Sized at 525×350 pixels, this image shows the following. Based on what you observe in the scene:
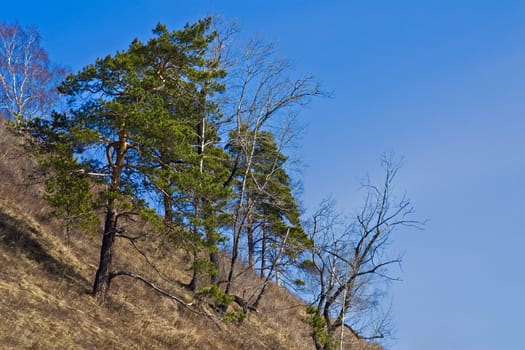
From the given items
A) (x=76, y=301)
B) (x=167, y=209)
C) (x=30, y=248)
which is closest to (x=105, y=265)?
(x=76, y=301)

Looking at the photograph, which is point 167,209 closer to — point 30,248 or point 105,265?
point 105,265

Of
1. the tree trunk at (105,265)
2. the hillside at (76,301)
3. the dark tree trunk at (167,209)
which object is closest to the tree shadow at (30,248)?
the hillside at (76,301)

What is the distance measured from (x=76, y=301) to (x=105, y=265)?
4.52 feet

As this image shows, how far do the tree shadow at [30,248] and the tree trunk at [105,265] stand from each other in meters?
0.54

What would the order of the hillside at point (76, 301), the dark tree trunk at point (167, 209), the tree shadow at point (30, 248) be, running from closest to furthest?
the hillside at point (76, 301) → the dark tree trunk at point (167, 209) → the tree shadow at point (30, 248)

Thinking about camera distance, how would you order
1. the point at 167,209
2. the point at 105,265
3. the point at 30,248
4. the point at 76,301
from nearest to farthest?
the point at 76,301 < the point at 167,209 < the point at 105,265 < the point at 30,248

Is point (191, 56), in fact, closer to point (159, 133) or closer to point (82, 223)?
point (159, 133)

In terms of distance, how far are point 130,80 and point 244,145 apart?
6.97 metres

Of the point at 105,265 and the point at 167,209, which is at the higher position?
the point at 167,209

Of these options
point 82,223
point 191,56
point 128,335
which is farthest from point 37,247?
point 191,56

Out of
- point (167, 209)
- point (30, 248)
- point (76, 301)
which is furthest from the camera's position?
point (30, 248)

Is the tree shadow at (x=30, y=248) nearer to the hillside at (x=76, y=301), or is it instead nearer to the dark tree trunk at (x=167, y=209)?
the hillside at (x=76, y=301)

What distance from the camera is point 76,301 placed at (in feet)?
46.0

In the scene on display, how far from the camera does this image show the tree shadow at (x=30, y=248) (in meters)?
14.9
